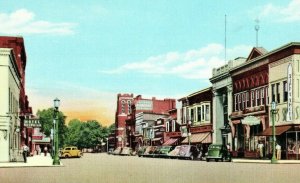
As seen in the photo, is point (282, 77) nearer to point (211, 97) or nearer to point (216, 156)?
point (216, 156)

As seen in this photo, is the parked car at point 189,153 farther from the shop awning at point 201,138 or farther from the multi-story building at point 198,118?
the shop awning at point 201,138

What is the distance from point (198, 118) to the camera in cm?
9244

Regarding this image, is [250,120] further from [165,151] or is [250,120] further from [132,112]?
[132,112]

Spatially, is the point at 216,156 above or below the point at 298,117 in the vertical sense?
below

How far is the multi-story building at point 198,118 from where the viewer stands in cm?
8719

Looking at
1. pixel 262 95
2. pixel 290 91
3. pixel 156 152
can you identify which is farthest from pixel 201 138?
pixel 290 91

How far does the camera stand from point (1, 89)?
5353cm

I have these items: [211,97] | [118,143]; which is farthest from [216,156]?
[118,143]

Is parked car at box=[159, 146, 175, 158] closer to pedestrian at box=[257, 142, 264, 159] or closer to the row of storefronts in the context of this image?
the row of storefronts

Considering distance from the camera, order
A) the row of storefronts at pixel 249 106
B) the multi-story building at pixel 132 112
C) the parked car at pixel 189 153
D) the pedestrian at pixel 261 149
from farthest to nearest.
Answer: the multi-story building at pixel 132 112 → the parked car at pixel 189 153 → the pedestrian at pixel 261 149 → the row of storefronts at pixel 249 106

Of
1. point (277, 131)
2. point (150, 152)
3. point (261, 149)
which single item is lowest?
point (150, 152)

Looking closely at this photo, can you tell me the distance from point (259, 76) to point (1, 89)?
29.2 metres

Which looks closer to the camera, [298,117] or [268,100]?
[298,117]

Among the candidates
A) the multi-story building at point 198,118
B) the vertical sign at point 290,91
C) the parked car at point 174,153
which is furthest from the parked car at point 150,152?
the vertical sign at point 290,91
